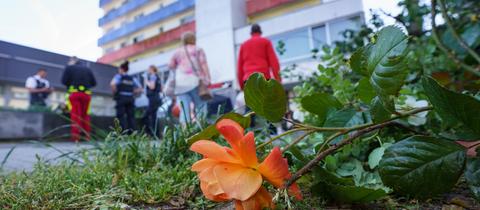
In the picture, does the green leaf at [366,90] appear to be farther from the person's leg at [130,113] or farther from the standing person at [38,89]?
the standing person at [38,89]

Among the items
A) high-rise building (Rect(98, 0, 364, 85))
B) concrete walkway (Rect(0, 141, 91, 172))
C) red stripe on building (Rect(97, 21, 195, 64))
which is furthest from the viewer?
red stripe on building (Rect(97, 21, 195, 64))

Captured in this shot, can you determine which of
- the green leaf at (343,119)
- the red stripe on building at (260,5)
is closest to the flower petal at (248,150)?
the green leaf at (343,119)

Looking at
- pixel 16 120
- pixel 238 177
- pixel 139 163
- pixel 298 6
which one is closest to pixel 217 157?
pixel 238 177

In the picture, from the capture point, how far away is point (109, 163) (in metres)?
1.40

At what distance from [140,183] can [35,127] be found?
23.2 ft

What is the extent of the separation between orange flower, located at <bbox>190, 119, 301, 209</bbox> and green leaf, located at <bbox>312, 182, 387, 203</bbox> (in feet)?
0.77

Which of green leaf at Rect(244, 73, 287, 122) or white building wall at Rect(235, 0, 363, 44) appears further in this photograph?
white building wall at Rect(235, 0, 363, 44)

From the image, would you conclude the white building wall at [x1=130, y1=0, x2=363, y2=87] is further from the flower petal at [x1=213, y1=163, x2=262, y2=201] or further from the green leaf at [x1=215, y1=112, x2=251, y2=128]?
the flower petal at [x1=213, y1=163, x2=262, y2=201]

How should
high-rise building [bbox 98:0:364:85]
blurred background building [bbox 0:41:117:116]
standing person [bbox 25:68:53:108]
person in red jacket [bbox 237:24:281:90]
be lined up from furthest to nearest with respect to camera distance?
high-rise building [bbox 98:0:364:85]
blurred background building [bbox 0:41:117:116]
standing person [bbox 25:68:53:108]
person in red jacket [bbox 237:24:281:90]

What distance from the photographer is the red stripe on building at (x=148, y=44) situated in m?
21.3

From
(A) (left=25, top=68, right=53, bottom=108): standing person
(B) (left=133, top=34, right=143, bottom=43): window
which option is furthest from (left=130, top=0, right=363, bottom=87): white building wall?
(B) (left=133, top=34, right=143, bottom=43): window

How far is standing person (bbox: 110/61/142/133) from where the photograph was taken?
20.0 feet

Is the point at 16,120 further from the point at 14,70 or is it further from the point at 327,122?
the point at 327,122

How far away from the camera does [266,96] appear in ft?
1.92
